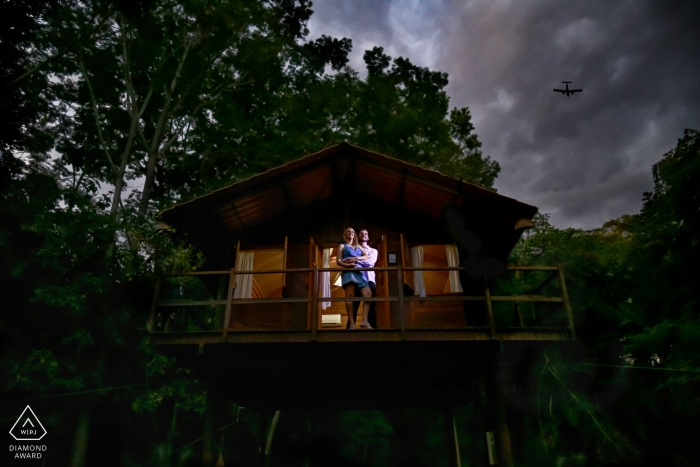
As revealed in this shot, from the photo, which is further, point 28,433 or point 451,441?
point 28,433

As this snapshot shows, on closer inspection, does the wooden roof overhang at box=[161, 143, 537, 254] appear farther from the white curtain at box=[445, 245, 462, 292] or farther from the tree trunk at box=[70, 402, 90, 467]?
the tree trunk at box=[70, 402, 90, 467]

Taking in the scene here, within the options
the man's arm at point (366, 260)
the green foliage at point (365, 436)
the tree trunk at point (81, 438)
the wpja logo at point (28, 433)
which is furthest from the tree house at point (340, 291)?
the green foliage at point (365, 436)

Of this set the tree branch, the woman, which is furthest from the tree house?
the tree branch

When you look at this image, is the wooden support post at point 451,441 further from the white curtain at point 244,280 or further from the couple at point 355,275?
the white curtain at point 244,280

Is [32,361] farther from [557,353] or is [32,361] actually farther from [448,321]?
[557,353]

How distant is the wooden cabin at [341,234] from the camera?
904 cm

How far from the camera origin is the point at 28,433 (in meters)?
12.2

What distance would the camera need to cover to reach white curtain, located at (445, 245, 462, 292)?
9.57 m

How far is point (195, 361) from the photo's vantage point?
8.44 m

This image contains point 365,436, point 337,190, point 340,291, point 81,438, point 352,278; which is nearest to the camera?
point 352,278

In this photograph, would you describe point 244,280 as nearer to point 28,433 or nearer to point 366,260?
point 366,260

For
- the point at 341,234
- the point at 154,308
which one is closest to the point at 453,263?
the point at 341,234

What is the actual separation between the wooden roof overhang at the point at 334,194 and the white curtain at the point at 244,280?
635 millimetres

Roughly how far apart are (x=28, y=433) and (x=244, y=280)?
7411 mm
